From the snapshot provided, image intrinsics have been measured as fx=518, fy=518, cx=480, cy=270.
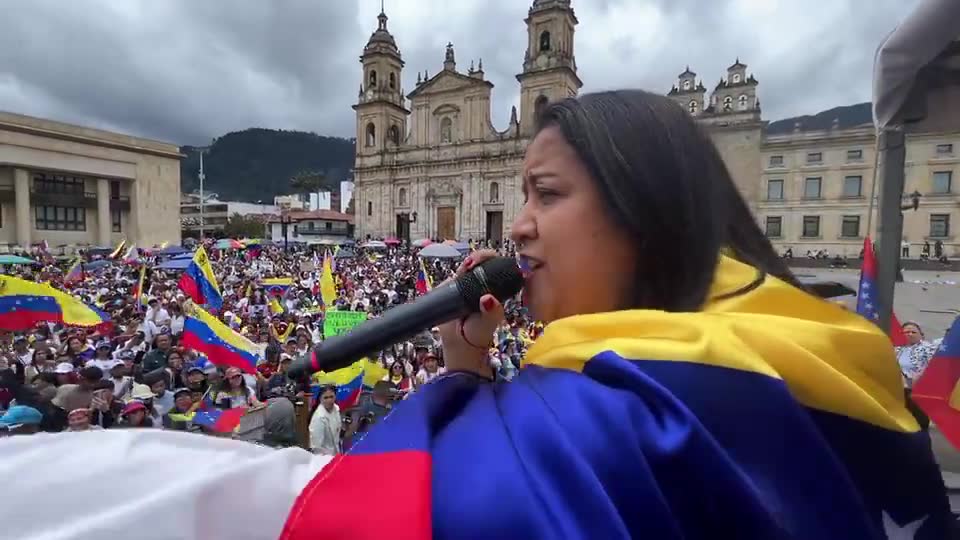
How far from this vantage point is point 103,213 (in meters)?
38.7

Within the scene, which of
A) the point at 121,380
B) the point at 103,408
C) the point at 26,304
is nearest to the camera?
the point at 103,408

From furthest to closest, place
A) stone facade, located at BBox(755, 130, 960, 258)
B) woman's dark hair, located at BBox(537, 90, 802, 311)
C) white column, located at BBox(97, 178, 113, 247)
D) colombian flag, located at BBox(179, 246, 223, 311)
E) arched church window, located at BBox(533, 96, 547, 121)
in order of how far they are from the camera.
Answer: white column, located at BBox(97, 178, 113, 247) < stone facade, located at BBox(755, 130, 960, 258) < colombian flag, located at BBox(179, 246, 223, 311) < arched church window, located at BBox(533, 96, 547, 121) < woman's dark hair, located at BBox(537, 90, 802, 311)

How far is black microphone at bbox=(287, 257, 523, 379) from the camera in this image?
3.43 ft

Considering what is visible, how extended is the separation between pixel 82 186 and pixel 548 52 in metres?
38.5

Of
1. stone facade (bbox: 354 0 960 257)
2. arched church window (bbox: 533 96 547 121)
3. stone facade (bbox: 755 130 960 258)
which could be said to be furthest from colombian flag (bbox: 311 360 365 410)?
stone facade (bbox: 755 130 960 258)

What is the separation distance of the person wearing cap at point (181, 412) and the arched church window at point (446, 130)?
152 feet

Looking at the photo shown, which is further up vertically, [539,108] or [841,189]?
[841,189]

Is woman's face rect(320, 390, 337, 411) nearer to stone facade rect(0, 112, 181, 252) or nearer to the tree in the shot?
stone facade rect(0, 112, 181, 252)

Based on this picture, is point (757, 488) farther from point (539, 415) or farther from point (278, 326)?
point (278, 326)

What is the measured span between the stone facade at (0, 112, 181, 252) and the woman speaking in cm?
4488

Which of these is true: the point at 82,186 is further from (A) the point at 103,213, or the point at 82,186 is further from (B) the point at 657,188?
(B) the point at 657,188

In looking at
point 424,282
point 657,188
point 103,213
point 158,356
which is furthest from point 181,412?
point 103,213

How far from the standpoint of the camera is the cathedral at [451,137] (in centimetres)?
4512

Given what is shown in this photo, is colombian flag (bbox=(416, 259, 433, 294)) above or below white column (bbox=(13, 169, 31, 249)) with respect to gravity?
below
